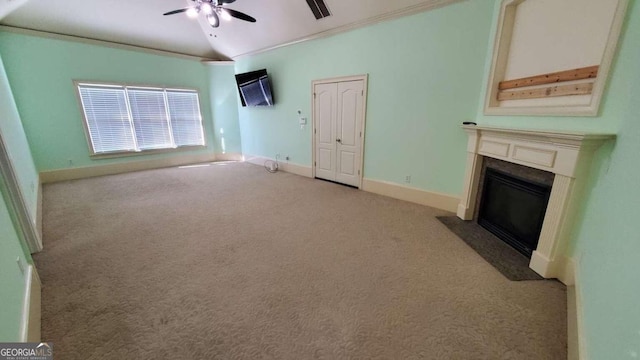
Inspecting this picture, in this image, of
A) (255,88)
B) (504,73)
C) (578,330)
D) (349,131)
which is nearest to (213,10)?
(255,88)

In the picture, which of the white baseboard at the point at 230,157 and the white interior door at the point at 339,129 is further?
the white baseboard at the point at 230,157

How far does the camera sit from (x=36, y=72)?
14.9 ft

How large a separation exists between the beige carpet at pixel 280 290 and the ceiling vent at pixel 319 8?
11.3ft

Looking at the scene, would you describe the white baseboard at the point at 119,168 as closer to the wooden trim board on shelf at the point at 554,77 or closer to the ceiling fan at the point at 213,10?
the ceiling fan at the point at 213,10

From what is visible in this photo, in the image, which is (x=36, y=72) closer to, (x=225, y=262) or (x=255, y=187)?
(x=255, y=187)

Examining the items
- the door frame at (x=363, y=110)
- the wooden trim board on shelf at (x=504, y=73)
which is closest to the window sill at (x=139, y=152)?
the door frame at (x=363, y=110)

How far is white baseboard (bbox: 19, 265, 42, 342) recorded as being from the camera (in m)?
1.37

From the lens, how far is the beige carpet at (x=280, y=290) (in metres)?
1.48

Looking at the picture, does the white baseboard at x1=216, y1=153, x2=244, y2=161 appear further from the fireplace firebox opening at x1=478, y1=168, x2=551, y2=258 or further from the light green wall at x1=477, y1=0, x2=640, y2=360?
the light green wall at x1=477, y1=0, x2=640, y2=360

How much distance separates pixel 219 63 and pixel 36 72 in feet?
11.9

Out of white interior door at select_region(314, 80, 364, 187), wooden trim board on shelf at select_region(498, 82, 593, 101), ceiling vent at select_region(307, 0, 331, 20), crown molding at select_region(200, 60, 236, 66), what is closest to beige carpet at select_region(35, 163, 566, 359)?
white interior door at select_region(314, 80, 364, 187)

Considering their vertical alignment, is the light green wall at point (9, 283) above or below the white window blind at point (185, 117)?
below

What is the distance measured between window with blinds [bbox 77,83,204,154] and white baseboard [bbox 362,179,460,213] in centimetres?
551

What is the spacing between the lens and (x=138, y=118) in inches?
231
